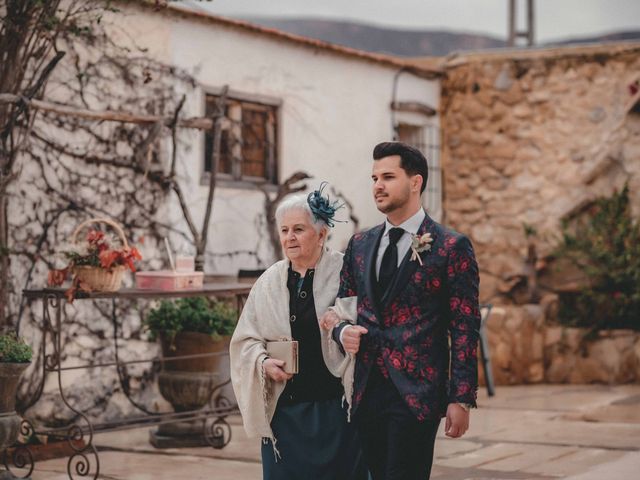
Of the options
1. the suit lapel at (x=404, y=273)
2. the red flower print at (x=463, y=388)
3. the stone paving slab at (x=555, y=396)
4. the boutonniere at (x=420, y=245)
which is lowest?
the stone paving slab at (x=555, y=396)

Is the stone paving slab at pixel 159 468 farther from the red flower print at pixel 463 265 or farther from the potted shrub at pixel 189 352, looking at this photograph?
the red flower print at pixel 463 265

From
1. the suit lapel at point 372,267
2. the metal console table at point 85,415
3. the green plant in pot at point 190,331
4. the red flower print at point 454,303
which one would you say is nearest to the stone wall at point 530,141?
the metal console table at point 85,415

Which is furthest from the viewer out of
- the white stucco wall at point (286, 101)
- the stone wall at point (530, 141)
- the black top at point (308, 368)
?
the stone wall at point (530, 141)

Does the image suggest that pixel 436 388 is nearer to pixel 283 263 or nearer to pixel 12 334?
pixel 283 263

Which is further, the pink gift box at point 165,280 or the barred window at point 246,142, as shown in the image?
the barred window at point 246,142

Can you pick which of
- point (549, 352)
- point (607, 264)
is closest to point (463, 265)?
point (607, 264)

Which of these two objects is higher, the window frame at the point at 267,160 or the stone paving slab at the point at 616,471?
the window frame at the point at 267,160

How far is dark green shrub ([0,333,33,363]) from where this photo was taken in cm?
620

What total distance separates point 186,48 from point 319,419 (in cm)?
577

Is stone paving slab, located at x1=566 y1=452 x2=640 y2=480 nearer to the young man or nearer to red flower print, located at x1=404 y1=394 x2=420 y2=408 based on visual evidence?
the young man

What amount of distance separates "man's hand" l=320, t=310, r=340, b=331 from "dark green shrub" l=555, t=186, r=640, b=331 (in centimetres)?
713

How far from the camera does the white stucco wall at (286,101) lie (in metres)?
9.43

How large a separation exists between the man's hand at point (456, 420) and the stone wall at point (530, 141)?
8103 millimetres

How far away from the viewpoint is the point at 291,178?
32.5ft
